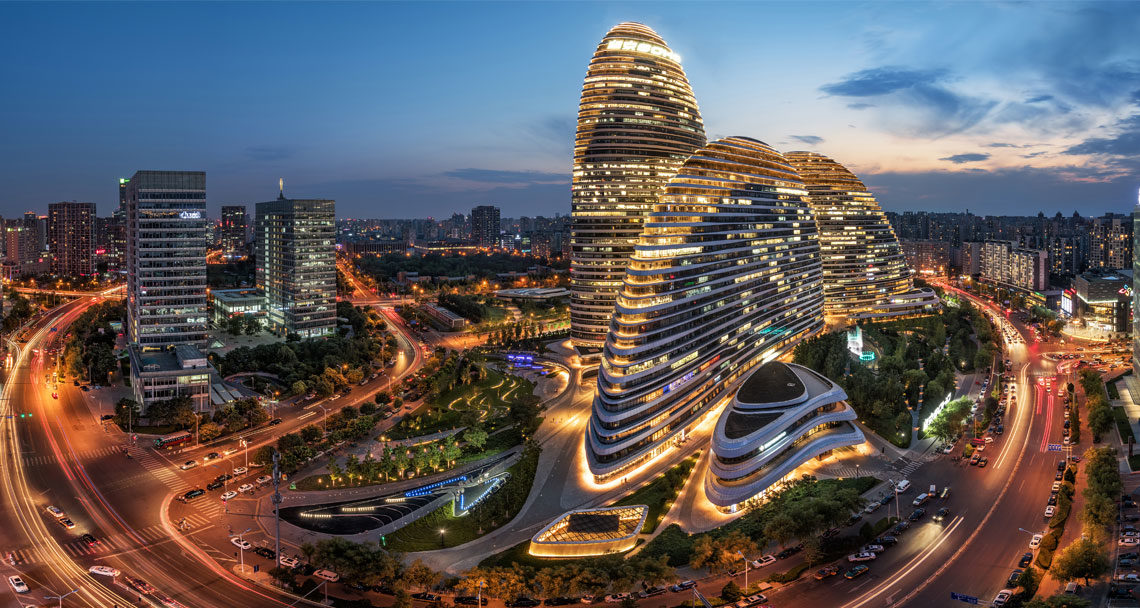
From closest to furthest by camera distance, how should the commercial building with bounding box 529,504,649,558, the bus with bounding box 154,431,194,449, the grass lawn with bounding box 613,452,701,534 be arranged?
1. the commercial building with bounding box 529,504,649,558
2. the grass lawn with bounding box 613,452,701,534
3. the bus with bounding box 154,431,194,449

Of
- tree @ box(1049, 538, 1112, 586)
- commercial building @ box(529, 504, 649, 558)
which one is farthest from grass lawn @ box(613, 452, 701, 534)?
tree @ box(1049, 538, 1112, 586)

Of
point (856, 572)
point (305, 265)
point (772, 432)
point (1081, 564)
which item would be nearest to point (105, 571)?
point (856, 572)

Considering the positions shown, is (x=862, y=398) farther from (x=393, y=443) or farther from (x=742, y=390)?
(x=393, y=443)

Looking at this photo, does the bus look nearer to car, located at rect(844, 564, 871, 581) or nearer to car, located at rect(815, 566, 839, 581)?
car, located at rect(815, 566, 839, 581)

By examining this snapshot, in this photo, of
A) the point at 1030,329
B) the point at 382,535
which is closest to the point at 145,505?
the point at 382,535

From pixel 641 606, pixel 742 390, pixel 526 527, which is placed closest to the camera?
pixel 641 606
